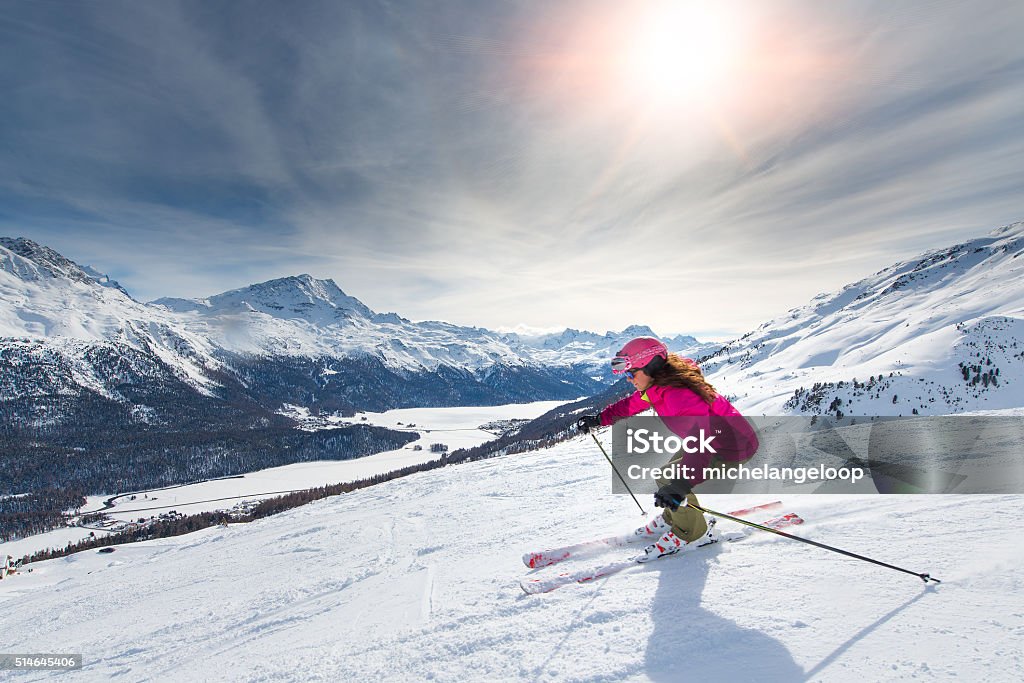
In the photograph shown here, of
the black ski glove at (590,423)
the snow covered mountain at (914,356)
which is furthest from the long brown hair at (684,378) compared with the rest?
the snow covered mountain at (914,356)

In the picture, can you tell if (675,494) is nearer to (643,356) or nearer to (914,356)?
(643,356)

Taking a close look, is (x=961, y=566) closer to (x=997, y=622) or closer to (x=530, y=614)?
(x=997, y=622)

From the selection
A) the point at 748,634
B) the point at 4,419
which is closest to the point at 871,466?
the point at 748,634

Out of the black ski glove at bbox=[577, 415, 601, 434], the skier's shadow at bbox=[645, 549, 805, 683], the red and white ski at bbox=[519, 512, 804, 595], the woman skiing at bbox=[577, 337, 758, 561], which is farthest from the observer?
the black ski glove at bbox=[577, 415, 601, 434]

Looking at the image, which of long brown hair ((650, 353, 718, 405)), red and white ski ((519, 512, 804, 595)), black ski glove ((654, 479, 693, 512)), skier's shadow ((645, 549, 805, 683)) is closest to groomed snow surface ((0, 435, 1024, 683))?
skier's shadow ((645, 549, 805, 683))

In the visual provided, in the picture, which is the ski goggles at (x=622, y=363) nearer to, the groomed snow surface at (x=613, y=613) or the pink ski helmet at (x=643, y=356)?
the pink ski helmet at (x=643, y=356)

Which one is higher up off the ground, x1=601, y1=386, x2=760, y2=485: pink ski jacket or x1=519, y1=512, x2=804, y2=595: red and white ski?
x1=601, y1=386, x2=760, y2=485: pink ski jacket

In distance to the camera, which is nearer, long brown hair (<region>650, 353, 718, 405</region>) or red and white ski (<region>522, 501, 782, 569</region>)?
long brown hair (<region>650, 353, 718, 405</region>)

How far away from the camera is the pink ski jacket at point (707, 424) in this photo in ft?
15.6

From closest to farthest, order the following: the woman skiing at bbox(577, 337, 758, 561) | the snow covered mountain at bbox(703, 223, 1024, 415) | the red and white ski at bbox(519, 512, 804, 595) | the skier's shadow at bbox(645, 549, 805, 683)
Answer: the skier's shadow at bbox(645, 549, 805, 683), the red and white ski at bbox(519, 512, 804, 595), the woman skiing at bbox(577, 337, 758, 561), the snow covered mountain at bbox(703, 223, 1024, 415)

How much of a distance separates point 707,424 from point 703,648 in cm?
228

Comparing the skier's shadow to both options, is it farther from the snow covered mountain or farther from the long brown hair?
the snow covered mountain

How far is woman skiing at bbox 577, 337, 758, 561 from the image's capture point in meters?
4.73

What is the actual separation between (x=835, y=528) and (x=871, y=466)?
3353 mm
